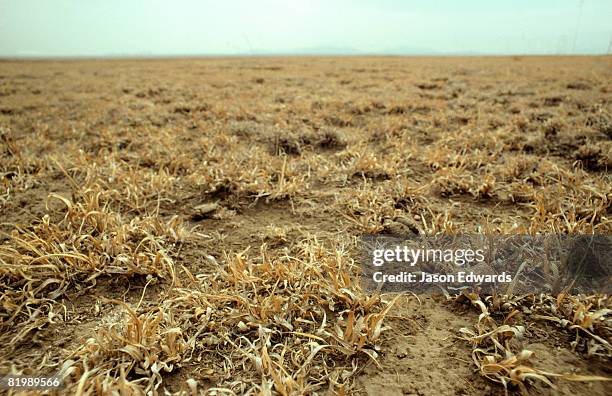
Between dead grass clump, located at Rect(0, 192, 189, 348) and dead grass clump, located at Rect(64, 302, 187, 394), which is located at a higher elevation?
dead grass clump, located at Rect(0, 192, 189, 348)

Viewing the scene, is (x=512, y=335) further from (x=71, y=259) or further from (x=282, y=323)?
(x=71, y=259)

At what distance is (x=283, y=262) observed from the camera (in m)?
2.15

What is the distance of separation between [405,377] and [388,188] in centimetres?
190

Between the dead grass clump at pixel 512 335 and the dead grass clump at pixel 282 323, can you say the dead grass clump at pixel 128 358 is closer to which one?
the dead grass clump at pixel 282 323

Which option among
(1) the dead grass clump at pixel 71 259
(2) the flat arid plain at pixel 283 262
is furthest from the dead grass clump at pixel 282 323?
(1) the dead grass clump at pixel 71 259

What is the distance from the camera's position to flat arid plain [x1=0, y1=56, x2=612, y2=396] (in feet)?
4.68

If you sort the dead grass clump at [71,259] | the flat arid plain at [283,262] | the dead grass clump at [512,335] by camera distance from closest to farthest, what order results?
1. the dead grass clump at [512,335]
2. the flat arid plain at [283,262]
3. the dead grass clump at [71,259]

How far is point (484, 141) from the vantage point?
14.4ft

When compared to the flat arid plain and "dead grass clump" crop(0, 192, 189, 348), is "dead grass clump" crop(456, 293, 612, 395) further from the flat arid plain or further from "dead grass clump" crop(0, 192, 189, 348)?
"dead grass clump" crop(0, 192, 189, 348)

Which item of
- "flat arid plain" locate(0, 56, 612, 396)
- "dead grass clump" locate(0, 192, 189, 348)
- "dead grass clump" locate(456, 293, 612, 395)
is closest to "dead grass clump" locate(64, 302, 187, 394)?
"flat arid plain" locate(0, 56, 612, 396)

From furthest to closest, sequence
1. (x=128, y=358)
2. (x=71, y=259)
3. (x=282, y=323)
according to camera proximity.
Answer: (x=71, y=259) → (x=282, y=323) → (x=128, y=358)

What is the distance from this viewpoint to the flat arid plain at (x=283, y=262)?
1427 millimetres

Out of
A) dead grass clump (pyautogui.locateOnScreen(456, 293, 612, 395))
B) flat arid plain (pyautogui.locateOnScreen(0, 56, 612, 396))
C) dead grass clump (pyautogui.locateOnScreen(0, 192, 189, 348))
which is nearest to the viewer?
dead grass clump (pyautogui.locateOnScreen(456, 293, 612, 395))

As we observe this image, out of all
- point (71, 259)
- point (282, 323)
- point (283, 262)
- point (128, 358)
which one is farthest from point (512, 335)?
point (71, 259)
